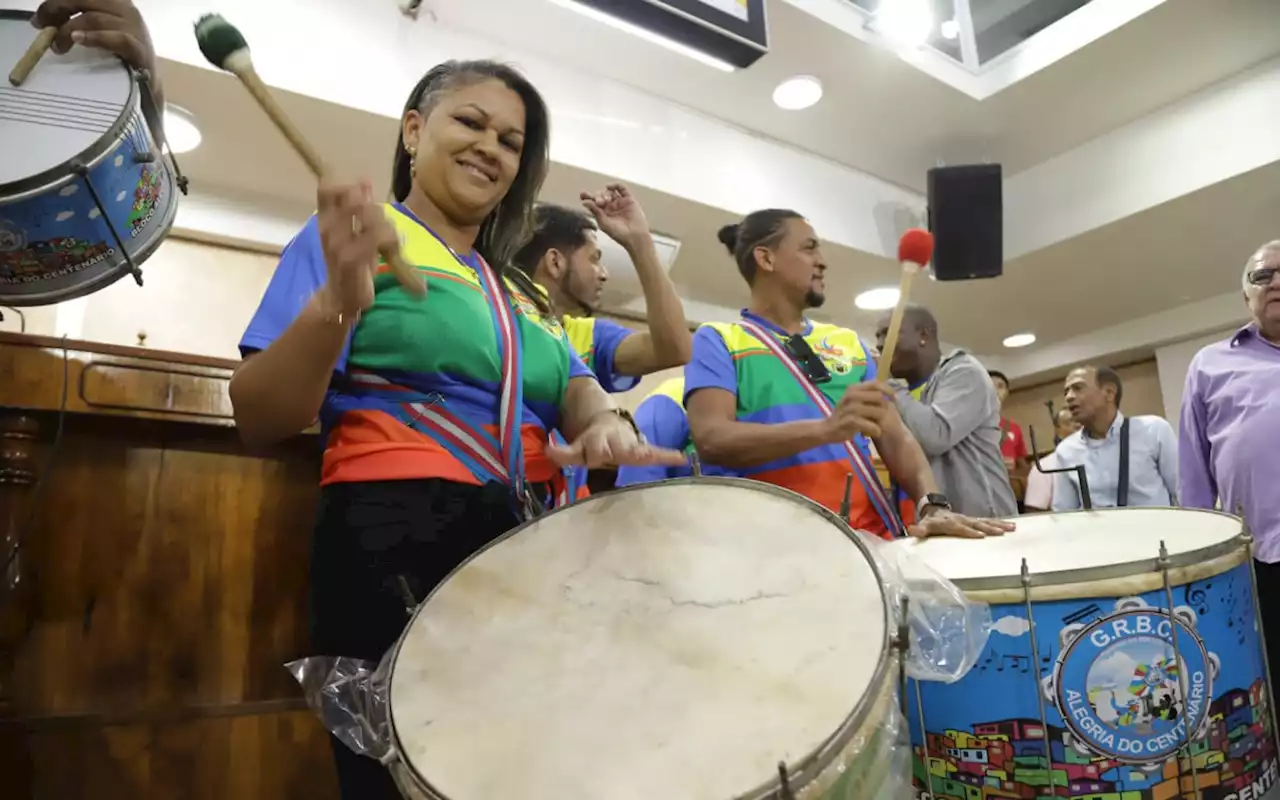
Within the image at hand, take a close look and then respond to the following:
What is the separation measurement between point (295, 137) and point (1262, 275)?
96.0 inches

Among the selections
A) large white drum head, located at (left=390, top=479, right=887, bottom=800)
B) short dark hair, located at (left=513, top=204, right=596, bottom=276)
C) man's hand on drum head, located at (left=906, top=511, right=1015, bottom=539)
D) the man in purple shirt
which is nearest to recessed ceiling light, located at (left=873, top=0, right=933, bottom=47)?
the man in purple shirt

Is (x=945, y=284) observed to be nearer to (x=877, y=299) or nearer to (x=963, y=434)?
(x=877, y=299)

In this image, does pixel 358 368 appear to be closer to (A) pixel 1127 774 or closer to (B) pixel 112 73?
(B) pixel 112 73

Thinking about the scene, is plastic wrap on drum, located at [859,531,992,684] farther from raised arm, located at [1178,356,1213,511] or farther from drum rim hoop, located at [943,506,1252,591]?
raised arm, located at [1178,356,1213,511]

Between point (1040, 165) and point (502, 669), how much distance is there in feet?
15.1

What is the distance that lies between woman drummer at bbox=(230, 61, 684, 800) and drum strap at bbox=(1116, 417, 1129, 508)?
291 cm

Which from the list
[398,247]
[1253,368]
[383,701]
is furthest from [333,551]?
[1253,368]

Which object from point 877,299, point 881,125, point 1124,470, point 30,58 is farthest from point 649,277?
point 877,299

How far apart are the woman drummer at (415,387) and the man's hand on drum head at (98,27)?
1.61 ft

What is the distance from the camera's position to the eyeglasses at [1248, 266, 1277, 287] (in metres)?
2.24

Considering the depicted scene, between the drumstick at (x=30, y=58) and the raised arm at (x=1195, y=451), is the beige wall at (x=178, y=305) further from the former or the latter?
the raised arm at (x=1195, y=451)

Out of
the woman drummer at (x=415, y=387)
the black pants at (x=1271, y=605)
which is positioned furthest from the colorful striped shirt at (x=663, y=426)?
the black pants at (x=1271, y=605)

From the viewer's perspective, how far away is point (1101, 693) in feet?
3.33

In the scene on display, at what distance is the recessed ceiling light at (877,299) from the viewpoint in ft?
16.0
